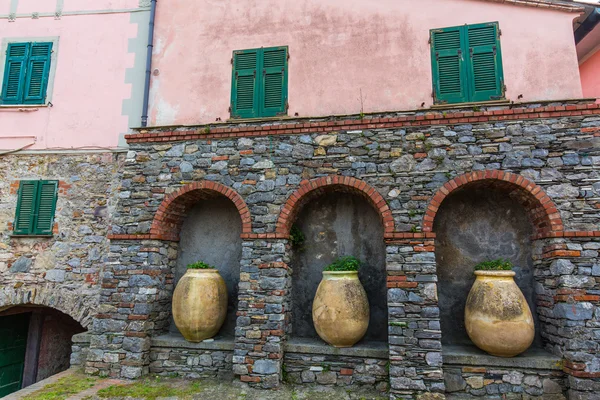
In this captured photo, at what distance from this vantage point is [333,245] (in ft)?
19.9

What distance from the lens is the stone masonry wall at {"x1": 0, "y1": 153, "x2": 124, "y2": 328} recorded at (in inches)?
259

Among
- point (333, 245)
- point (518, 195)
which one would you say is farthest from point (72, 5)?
point (518, 195)

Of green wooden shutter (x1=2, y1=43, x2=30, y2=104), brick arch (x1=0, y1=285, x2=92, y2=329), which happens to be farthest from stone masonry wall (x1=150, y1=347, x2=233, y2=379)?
green wooden shutter (x1=2, y1=43, x2=30, y2=104)

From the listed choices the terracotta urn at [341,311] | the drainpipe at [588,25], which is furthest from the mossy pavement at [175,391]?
the drainpipe at [588,25]

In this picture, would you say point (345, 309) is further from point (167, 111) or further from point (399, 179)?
point (167, 111)

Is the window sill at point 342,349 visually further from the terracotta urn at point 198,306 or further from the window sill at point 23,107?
the window sill at point 23,107

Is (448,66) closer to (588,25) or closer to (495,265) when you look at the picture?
(588,25)

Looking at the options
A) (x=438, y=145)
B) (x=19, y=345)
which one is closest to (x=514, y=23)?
(x=438, y=145)

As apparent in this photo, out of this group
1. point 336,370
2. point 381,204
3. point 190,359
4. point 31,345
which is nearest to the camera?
point 336,370

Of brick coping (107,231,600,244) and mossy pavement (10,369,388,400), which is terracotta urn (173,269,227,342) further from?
brick coping (107,231,600,244)

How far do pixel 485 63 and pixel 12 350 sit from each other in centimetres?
1026

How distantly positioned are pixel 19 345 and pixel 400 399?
7657 mm

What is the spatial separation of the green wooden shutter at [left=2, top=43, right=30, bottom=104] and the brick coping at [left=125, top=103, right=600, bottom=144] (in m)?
3.06

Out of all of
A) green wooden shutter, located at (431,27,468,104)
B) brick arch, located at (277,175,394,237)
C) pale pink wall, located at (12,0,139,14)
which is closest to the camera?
brick arch, located at (277,175,394,237)
